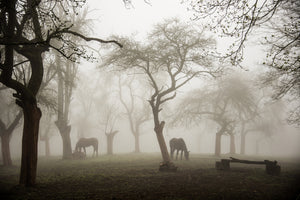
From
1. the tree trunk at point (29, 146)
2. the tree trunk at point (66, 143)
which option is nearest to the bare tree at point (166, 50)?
the tree trunk at point (29, 146)

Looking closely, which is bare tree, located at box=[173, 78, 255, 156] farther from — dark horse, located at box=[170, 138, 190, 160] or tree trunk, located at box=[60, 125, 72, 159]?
tree trunk, located at box=[60, 125, 72, 159]

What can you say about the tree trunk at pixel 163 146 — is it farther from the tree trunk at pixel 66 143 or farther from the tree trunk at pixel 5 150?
the tree trunk at pixel 5 150

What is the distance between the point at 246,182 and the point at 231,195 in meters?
2.46

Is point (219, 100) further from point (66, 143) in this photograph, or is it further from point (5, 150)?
point (5, 150)

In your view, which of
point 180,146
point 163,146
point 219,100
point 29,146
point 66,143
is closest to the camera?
point 29,146

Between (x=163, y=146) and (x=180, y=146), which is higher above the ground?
(x=163, y=146)

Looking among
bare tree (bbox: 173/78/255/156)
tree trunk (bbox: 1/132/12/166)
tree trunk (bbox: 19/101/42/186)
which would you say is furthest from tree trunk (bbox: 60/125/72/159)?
tree trunk (bbox: 19/101/42/186)

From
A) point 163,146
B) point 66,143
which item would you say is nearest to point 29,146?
point 163,146

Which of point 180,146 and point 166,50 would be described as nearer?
point 166,50

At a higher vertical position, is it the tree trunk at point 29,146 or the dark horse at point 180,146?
the tree trunk at point 29,146

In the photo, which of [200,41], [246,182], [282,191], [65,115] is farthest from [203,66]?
[65,115]

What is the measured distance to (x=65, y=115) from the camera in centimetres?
2052

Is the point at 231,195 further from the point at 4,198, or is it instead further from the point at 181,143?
the point at 181,143

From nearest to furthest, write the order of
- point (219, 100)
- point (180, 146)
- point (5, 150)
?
point (5, 150) < point (180, 146) < point (219, 100)
